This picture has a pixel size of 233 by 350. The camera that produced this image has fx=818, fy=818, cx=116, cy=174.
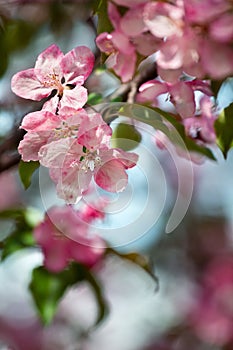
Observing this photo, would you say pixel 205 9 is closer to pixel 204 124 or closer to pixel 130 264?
pixel 204 124

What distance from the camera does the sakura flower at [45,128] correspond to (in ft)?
2.47

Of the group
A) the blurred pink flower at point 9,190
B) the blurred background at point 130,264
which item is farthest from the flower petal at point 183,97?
the blurred pink flower at point 9,190

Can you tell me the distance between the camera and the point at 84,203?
3.77 feet

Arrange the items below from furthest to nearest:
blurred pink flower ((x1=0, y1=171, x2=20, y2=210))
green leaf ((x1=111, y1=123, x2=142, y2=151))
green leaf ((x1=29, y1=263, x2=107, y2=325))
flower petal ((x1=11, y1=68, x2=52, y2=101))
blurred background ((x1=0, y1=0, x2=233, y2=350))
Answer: blurred pink flower ((x1=0, y1=171, x2=20, y2=210)) < blurred background ((x1=0, y1=0, x2=233, y2=350)) < green leaf ((x1=29, y1=263, x2=107, y2=325)) < green leaf ((x1=111, y1=123, x2=142, y2=151)) < flower petal ((x1=11, y1=68, x2=52, y2=101))

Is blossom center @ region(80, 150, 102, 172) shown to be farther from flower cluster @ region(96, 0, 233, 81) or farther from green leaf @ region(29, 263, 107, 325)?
green leaf @ region(29, 263, 107, 325)

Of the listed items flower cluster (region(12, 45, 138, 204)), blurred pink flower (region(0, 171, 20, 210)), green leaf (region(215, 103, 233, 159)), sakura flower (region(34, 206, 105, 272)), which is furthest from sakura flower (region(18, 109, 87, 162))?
blurred pink flower (region(0, 171, 20, 210))

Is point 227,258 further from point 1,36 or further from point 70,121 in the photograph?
point 70,121

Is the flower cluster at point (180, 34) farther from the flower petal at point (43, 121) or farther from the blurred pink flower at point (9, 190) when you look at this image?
the blurred pink flower at point (9, 190)

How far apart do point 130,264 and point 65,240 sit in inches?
4.1

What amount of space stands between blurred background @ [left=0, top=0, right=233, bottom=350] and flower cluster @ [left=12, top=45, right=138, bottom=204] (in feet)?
1.39

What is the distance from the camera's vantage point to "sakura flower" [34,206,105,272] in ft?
3.86

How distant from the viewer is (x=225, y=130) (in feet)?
2.95

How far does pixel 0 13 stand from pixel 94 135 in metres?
0.55

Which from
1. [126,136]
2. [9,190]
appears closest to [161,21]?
[126,136]
